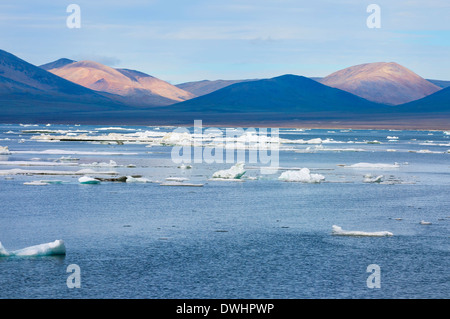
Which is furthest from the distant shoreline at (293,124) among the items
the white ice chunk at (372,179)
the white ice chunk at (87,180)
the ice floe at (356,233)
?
the ice floe at (356,233)

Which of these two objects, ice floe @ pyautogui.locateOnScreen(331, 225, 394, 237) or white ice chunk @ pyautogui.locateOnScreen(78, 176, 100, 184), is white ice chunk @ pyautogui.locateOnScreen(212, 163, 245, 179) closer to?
white ice chunk @ pyautogui.locateOnScreen(78, 176, 100, 184)

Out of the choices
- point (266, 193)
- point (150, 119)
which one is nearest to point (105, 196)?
point (266, 193)

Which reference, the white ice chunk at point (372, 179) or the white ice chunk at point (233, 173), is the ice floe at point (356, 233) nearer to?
the white ice chunk at point (372, 179)

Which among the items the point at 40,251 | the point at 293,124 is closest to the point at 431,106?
the point at 293,124

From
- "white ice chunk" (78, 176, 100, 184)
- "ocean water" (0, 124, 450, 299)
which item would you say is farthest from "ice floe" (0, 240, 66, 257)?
"white ice chunk" (78, 176, 100, 184)
